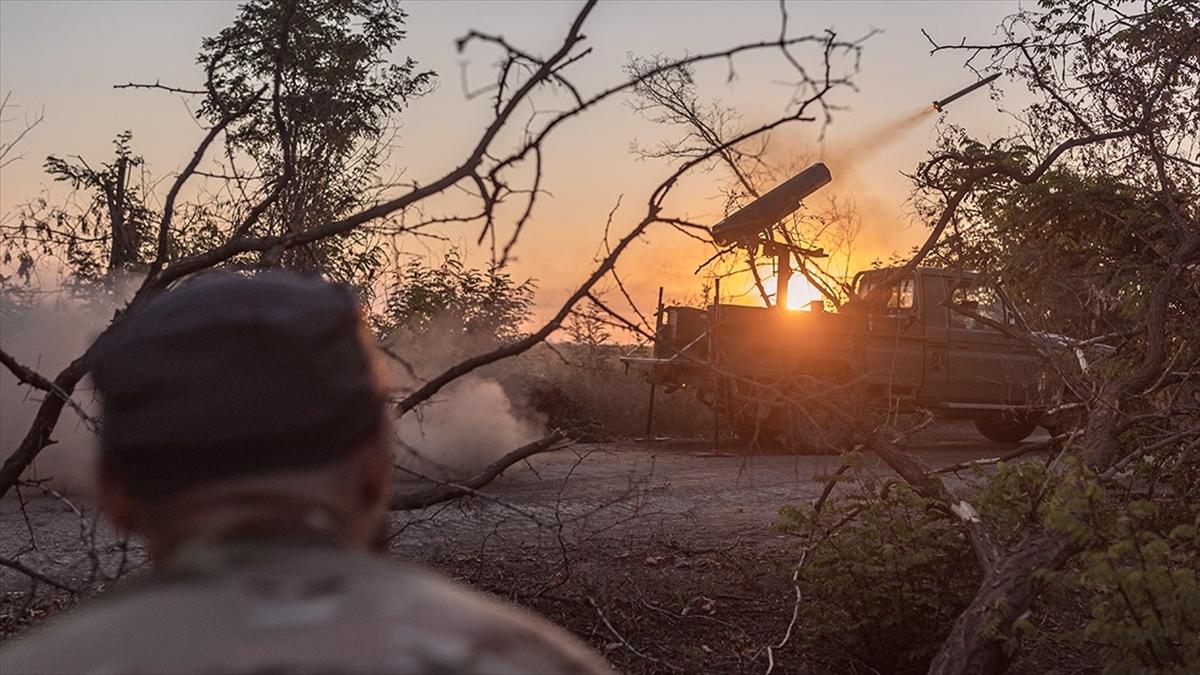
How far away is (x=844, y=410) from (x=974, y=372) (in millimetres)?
10885

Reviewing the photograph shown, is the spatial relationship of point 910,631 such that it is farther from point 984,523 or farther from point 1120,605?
point 1120,605

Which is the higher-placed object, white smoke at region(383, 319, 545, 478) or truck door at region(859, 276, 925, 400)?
truck door at region(859, 276, 925, 400)

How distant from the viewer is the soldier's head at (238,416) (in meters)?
1.10

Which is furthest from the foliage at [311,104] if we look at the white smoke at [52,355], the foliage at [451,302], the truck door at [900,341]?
the truck door at [900,341]

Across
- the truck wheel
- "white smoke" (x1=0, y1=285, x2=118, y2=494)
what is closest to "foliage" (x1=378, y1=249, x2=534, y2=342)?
"white smoke" (x1=0, y1=285, x2=118, y2=494)

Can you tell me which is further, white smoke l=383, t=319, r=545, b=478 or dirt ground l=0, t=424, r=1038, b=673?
white smoke l=383, t=319, r=545, b=478

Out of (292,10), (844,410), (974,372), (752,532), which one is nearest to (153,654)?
(292,10)

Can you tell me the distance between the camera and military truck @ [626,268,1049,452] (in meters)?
14.5

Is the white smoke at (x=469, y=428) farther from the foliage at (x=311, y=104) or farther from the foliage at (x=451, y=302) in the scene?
the foliage at (x=311, y=104)

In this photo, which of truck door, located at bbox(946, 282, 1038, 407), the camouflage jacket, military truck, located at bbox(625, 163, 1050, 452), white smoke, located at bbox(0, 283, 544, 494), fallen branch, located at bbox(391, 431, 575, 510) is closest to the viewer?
the camouflage jacket

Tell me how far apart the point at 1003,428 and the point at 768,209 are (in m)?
11.6

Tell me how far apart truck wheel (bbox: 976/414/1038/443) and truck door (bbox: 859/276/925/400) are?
2.35 m

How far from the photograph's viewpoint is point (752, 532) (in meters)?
8.87

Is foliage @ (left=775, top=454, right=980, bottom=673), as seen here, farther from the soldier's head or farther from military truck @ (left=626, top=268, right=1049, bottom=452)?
military truck @ (left=626, top=268, right=1049, bottom=452)
